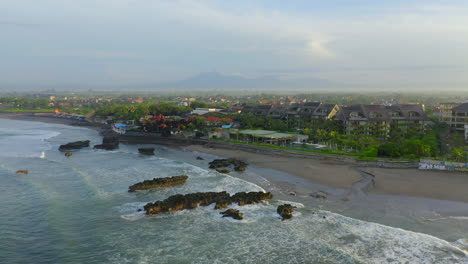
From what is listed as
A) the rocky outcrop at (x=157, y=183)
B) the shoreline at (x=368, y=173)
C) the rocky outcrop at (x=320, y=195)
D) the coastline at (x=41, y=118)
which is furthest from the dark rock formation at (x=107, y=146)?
the coastline at (x=41, y=118)

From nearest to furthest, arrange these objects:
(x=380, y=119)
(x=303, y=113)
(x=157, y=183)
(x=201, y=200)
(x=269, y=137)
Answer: (x=201, y=200) → (x=157, y=183) → (x=269, y=137) → (x=380, y=119) → (x=303, y=113)

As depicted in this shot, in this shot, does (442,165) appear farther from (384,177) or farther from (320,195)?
(320,195)

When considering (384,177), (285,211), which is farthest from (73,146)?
(384,177)

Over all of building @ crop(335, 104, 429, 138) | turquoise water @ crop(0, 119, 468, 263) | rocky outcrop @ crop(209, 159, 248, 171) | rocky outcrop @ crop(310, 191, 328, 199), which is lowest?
turquoise water @ crop(0, 119, 468, 263)

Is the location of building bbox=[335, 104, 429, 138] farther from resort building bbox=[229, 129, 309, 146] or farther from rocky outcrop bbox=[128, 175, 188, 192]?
rocky outcrop bbox=[128, 175, 188, 192]

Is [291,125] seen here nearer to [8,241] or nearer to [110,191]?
[110,191]

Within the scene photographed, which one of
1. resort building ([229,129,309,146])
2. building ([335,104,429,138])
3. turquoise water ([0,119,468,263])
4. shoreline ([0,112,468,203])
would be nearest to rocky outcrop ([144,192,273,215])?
turquoise water ([0,119,468,263])

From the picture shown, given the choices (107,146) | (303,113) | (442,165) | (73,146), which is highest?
(303,113)

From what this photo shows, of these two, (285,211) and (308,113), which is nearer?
(285,211)
